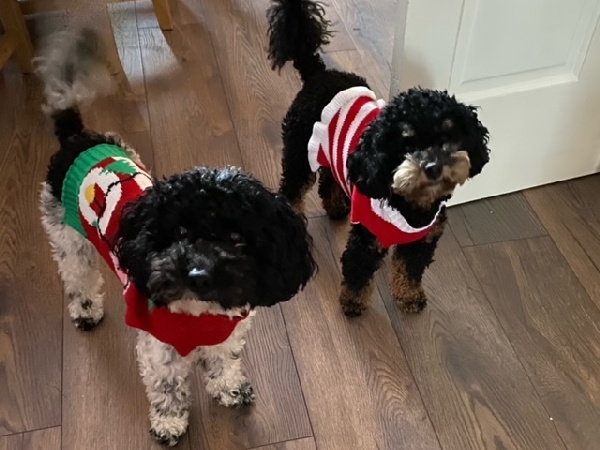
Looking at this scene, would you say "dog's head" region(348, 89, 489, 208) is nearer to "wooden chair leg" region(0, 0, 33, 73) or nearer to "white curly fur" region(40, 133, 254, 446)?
"white curly fur" region(40, 133, 254, 446)

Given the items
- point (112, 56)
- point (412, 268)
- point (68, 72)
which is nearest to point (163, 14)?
point (112, 56)

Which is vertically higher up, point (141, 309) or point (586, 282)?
point (141, 309)

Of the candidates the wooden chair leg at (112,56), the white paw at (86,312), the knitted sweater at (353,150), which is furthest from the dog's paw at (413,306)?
the wooden chair leg at (112,56)

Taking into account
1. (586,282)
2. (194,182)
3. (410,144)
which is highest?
(194,182)

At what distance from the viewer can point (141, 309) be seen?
1.23 meters

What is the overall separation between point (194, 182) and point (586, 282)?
121 centimetres

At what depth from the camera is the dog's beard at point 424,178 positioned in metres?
1.31

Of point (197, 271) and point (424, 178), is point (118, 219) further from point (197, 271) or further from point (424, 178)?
point (424, 178)

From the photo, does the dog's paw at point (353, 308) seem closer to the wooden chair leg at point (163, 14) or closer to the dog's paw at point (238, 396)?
the dog's paw at point (238, 396)

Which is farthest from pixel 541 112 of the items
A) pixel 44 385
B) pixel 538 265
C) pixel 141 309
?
pixel 44 385

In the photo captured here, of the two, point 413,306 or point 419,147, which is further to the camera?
point 413,306

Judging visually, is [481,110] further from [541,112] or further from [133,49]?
[133,49]

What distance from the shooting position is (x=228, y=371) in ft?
4.80

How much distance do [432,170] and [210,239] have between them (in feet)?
1.51
